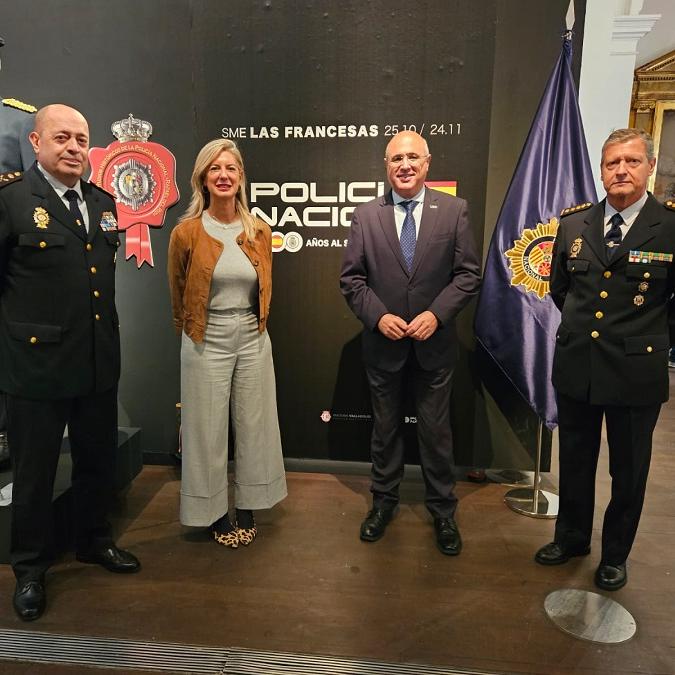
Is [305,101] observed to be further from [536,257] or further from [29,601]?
[29,601]

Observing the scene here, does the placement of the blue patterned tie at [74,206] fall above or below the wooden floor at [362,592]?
above

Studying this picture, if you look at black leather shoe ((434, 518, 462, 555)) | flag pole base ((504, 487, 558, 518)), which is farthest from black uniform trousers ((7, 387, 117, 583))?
flag pole base ((504, 487, 558, 518))

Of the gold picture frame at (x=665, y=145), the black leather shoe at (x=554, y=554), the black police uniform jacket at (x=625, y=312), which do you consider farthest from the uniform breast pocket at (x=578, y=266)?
the gold picture frame at (x=665, y=145)

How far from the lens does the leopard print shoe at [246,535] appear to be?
105 inches

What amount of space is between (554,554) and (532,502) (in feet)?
2.04

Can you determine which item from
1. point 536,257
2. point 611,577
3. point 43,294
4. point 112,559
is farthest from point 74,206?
point 611,577

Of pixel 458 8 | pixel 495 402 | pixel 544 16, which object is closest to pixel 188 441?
pixel 495 402

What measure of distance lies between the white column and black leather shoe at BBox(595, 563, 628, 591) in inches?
163

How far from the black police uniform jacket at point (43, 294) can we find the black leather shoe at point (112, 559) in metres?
0.80

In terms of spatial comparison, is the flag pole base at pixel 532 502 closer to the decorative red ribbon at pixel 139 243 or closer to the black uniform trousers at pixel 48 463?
the black uniform trousers at pixel 48 463

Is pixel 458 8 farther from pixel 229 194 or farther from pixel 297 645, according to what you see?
pixel 297 645

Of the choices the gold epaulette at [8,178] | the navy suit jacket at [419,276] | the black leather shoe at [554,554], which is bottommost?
the black leather shoe at [554,554]

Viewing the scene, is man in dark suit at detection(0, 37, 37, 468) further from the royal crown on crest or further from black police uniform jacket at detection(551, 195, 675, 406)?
black police uniform jacket at detection(551, 195, 675, 406)

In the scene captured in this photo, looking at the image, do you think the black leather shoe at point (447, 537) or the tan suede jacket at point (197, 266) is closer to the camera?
the tan suede jacket at point (197, 266)
